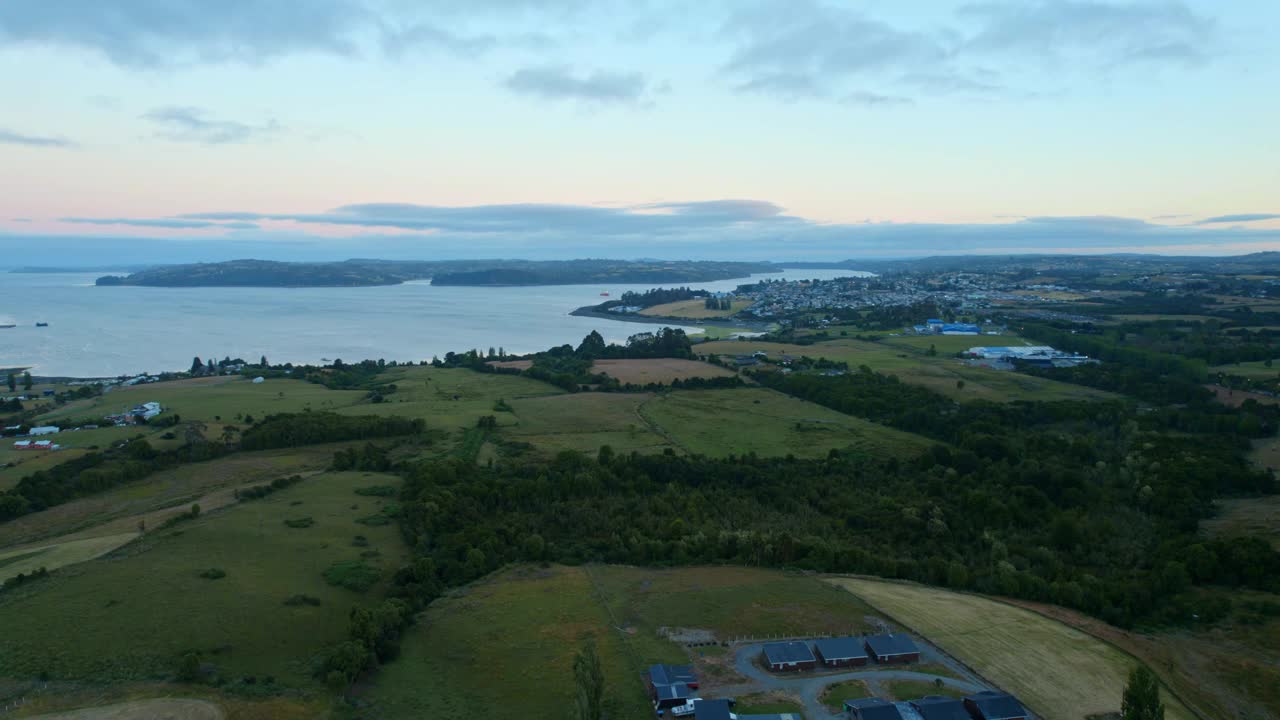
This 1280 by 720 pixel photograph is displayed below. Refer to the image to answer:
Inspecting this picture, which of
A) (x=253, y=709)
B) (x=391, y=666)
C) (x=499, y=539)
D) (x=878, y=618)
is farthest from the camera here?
(x=499, y=539)

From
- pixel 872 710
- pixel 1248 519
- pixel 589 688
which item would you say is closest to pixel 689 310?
pixel 1248 519

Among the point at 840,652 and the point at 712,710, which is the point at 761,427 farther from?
the point at 712,710

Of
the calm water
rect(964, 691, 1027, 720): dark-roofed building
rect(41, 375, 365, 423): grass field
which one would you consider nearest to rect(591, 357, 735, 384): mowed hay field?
rect(41, 375, 365, 423): grass field

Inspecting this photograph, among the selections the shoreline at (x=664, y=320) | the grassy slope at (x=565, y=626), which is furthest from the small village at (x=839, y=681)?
the shoreline at (x=664, y=320)

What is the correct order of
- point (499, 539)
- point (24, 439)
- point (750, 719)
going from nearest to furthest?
point (750, 719) → point (499, 539) → point (24, 439)

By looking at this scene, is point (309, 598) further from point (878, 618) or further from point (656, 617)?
point (878, 618)

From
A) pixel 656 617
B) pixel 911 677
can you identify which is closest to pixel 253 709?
pixel 656 617
